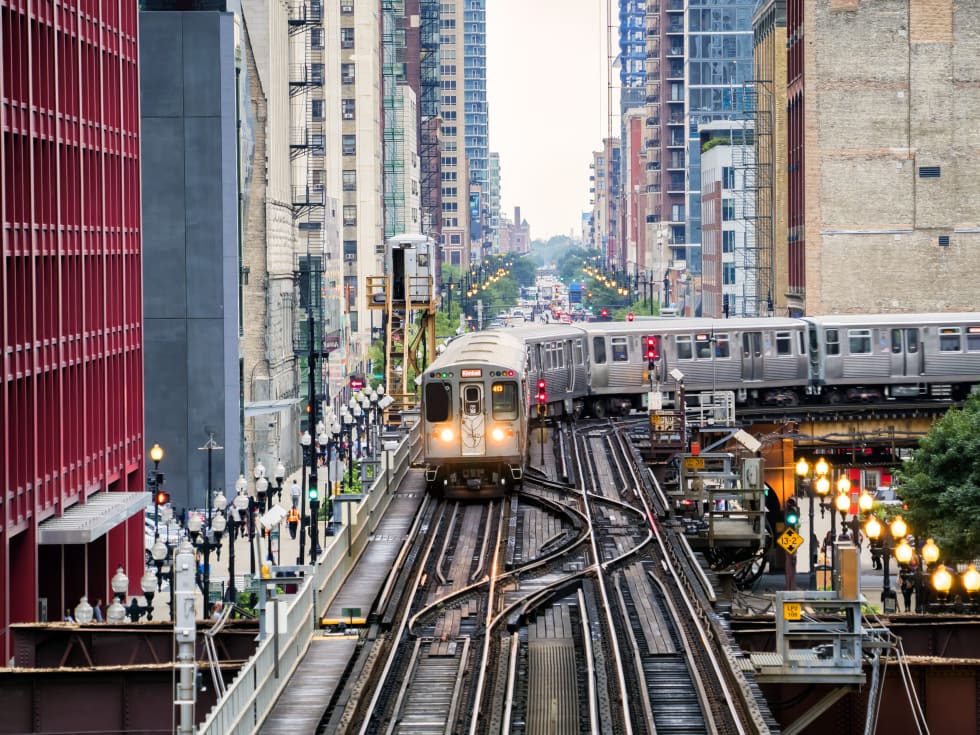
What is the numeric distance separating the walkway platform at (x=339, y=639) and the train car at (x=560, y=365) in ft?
48.7

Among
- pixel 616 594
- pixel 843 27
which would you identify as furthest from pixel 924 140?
pixel 616 594

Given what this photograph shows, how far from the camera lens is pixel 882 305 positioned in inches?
3816

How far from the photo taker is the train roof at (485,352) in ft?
144

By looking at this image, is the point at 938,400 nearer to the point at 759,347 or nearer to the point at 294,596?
the point at 759,347

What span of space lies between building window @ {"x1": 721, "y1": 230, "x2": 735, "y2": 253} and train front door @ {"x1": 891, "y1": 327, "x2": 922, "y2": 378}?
73778 mm

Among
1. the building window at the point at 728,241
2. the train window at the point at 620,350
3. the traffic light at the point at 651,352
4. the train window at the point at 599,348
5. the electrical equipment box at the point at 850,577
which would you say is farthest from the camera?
the building window at the point at 728,241

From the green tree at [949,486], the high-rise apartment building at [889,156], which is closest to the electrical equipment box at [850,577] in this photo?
the green tree at [949,486]

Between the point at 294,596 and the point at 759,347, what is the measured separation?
40.9m

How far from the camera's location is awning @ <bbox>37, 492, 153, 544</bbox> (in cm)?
4400

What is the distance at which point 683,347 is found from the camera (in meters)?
65.8

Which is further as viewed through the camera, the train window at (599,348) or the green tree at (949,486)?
the train window at (599,348)

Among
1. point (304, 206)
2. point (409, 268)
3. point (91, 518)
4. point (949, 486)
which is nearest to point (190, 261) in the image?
point (409, 268)

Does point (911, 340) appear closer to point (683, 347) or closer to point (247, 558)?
point (683, 347)

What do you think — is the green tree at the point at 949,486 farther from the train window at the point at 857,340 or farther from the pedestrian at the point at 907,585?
the train window at the point at 857,340
